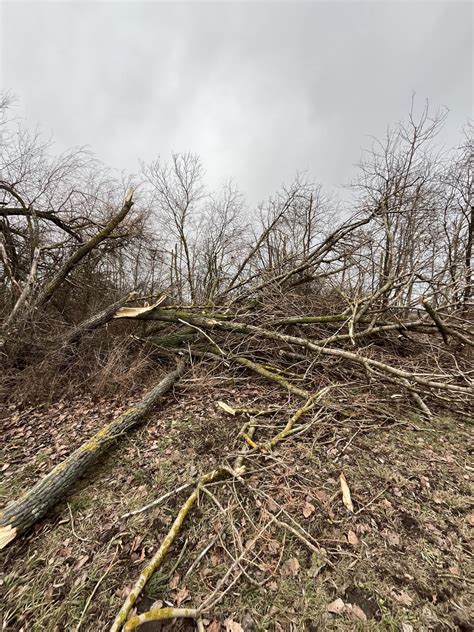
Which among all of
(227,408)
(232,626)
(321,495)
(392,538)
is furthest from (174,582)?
(227,408)

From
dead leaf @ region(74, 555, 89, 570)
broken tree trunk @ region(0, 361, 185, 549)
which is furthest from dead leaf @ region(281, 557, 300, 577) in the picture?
broken tree trunk @ region(0, 361, 185, 549)

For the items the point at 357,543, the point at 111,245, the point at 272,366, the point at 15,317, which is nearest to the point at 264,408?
the point at 272,366

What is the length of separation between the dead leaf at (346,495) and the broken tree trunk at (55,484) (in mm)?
2431

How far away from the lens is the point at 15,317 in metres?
4.79

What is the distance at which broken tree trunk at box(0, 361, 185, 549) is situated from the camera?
2004 mm

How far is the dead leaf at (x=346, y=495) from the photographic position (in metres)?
2.12

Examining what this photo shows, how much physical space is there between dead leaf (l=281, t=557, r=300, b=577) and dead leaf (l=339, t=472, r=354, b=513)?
0.62 metres

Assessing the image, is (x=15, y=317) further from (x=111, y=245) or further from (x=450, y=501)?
(x=450, y=501)

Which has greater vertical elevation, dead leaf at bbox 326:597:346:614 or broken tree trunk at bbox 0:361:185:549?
broken tree trunk at bbox 0:361:185:549

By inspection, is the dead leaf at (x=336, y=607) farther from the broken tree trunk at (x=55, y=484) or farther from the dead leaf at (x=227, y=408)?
the broken tree trunk at (x=55, y=484)

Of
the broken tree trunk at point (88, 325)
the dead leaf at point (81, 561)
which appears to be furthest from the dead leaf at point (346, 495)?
the broken tree trunk at point (88, 325)

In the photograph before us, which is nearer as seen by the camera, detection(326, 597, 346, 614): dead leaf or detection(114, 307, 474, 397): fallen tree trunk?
detection(326, 597, 346, 614): dead leaf

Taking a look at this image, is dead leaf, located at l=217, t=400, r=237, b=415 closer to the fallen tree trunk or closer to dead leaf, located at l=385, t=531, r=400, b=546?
the fallen tree trunk

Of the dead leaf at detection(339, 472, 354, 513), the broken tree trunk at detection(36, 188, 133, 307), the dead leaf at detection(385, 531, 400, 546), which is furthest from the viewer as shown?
the broken tree trunk at detection(36, 188, 133, 307)
